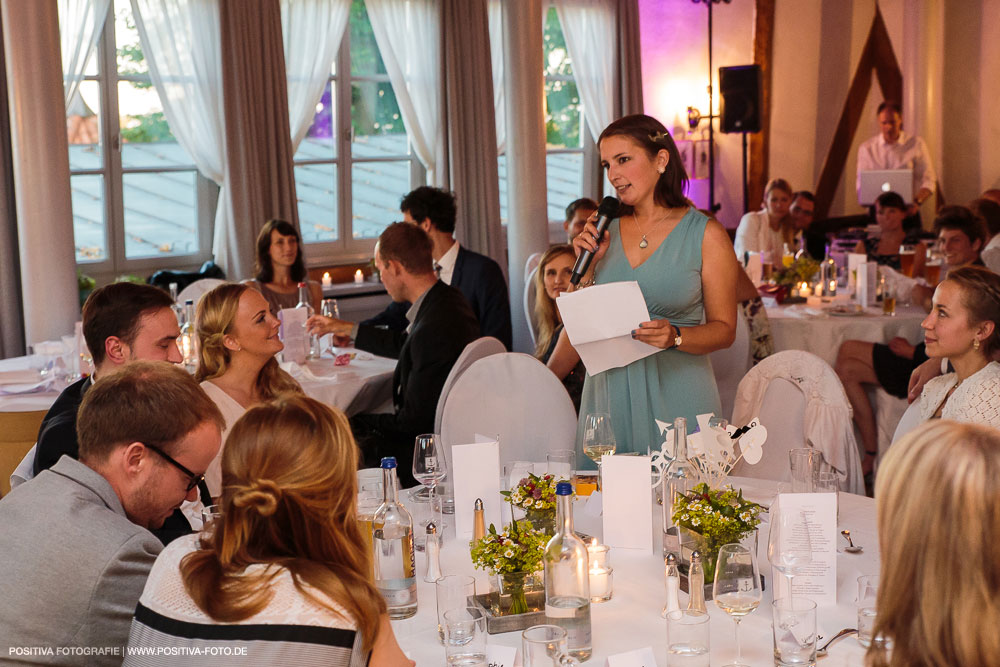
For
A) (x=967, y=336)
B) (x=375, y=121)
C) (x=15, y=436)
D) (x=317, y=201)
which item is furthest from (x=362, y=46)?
(x=967, y=336)

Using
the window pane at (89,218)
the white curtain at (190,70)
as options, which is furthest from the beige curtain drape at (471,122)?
the window pane at (89,218)

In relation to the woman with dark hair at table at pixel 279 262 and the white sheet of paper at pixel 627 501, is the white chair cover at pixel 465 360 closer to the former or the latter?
the white sheet of paper at pixel 627 501

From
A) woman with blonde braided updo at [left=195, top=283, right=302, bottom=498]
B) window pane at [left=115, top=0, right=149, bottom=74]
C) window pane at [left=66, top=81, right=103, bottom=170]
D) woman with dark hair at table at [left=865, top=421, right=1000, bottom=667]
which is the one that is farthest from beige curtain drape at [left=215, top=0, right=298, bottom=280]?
woman with dark hair at table at [left=865, top=421, right=1000, bottom=667]

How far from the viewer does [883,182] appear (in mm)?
9617

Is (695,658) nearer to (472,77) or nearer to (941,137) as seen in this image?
(472,77)

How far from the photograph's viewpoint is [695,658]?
160 cm

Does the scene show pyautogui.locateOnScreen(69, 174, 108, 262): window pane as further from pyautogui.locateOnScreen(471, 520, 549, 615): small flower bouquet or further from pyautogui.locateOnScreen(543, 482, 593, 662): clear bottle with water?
pyautogui.locateOnScreen(543, 482, 593, 662): clear bottle with water

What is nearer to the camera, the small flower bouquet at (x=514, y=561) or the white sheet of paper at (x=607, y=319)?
the small flower bouquet at (x=514, y=561)

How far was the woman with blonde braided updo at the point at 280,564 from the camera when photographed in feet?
4.73

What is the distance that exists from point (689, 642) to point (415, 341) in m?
2.35

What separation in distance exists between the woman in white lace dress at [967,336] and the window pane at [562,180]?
22.1 ft

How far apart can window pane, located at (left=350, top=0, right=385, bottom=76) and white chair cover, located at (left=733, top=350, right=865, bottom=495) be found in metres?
5.53

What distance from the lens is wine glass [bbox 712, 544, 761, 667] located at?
1678mm

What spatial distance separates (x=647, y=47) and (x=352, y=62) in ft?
12.0
